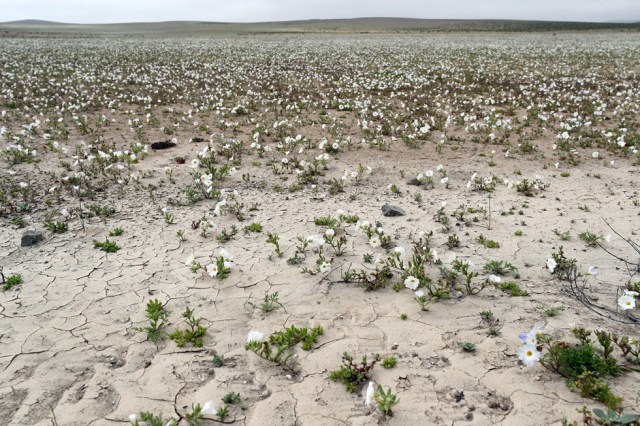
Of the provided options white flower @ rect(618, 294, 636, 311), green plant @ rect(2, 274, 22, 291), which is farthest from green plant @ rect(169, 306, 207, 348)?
white flower @ rect(618, 294, 636, 311)

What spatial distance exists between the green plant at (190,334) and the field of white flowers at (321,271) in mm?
23

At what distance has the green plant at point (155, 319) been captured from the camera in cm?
451

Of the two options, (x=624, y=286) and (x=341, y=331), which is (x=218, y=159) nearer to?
(x=341, y=331)

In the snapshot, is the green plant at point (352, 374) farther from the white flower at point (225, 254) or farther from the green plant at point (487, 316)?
the white flower at point (225, 254)

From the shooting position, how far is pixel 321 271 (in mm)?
5656

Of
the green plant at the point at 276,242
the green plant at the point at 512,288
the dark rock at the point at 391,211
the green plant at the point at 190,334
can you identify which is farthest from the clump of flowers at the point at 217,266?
the green plant at the point at 512,288

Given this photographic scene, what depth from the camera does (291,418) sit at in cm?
354

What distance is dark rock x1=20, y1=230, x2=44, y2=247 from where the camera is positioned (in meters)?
6.43

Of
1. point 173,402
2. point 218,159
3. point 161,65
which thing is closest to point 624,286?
point 173,402

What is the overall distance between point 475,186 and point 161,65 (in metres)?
25.6

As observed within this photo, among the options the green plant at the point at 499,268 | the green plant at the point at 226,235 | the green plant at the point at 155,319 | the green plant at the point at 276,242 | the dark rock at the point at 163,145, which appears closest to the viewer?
the green plant at the point at 155,319

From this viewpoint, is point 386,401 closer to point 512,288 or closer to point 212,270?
point 512,288

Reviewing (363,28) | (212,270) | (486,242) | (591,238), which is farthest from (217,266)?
(363,28)

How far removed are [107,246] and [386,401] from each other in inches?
183
